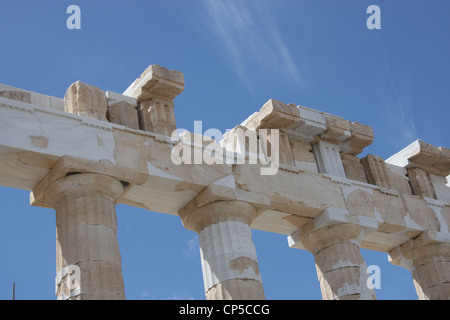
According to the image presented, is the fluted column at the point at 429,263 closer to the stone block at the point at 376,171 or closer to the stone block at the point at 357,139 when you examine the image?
the stone block at the point at 376,171

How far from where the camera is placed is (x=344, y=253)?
15.5m

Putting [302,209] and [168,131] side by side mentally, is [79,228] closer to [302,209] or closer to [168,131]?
[168,131]

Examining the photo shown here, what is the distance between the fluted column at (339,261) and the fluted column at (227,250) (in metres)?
1.82

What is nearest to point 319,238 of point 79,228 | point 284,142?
point 284,142

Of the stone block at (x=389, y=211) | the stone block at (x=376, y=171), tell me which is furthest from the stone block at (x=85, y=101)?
the stone block at (x=376, y=171)

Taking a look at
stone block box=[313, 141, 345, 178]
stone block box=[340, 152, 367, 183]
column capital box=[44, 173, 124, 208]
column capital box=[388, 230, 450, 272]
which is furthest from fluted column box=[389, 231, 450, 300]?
column capital box=[44, 173, 124, 208]

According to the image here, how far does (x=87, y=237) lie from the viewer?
12.2m

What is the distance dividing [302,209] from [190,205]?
7.49 ft

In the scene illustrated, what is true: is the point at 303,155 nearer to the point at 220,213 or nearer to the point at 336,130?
the point at 336,130

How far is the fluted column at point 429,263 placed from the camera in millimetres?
16844

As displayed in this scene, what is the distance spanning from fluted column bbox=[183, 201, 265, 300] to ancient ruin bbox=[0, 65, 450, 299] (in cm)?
2

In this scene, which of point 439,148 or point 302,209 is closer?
point 302,209

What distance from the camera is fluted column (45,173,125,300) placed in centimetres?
1180

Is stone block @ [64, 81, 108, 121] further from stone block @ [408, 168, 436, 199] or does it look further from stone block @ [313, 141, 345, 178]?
stone block @ [408, 168, 436, 199]
